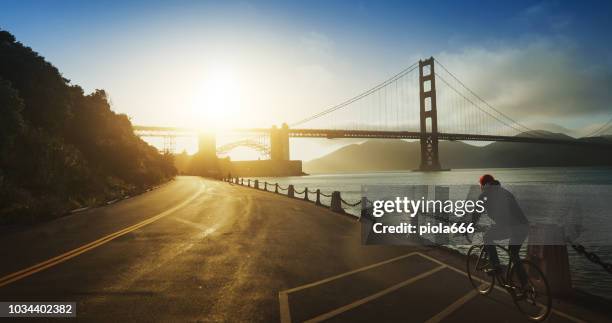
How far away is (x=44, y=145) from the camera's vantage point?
2436 cm

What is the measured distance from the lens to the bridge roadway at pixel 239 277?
630 centimetres

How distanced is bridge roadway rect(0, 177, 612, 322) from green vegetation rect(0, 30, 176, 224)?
566 cm

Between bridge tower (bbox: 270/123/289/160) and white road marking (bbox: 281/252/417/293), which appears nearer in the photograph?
white road marking (bbox: 281/252/417/293)

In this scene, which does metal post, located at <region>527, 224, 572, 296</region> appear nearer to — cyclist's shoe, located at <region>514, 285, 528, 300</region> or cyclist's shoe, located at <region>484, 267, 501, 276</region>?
cyclist's shoe, located at <region>484, 267, 501, 276</region>

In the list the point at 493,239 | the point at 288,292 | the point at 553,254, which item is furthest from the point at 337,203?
the point at 493,239

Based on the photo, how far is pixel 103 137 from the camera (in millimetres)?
40875

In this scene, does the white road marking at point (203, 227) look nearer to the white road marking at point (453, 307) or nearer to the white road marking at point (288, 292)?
the white road marking at point (288, 292)

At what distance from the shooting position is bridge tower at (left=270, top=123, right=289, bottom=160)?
5295 inches

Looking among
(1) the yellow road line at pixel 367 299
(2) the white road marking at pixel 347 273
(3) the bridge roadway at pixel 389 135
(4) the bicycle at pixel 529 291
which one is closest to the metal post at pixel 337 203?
(2) the white road marking at pixel 347 273

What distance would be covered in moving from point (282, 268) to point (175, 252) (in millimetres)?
3057

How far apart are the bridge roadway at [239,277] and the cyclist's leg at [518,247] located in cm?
59

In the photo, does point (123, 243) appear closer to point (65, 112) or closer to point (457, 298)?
point (457, 298)

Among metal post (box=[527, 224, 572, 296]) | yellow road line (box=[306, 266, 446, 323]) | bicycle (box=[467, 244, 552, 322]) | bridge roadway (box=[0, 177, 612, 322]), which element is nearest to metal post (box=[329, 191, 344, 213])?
bridge roadway (box=[0, 177, 612, 322])

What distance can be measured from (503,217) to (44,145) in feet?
82.2
